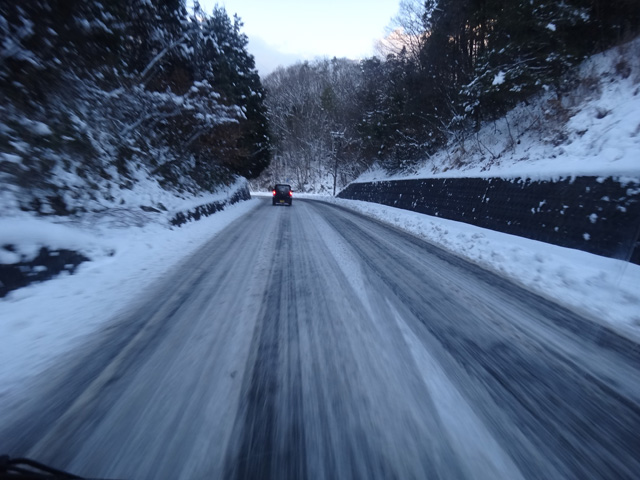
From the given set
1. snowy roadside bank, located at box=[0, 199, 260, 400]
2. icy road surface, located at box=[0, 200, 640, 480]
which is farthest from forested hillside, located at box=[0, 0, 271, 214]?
icy road surface, located at box=[0, 200, 640, 480]

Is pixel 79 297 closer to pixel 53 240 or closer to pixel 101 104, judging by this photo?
pixel 53 240

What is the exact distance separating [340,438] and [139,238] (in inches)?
272

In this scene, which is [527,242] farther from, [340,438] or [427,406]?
[340,438]

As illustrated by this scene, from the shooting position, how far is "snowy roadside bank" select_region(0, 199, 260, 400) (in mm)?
2693

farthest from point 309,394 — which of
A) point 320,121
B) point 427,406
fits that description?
point 320,121

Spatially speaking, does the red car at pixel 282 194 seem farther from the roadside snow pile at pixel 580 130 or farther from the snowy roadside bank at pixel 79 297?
the snowy roadside bank at pixel 79 297

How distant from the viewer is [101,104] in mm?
10539

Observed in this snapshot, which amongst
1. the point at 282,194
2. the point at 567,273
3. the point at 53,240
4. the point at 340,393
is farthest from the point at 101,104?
the point at 567,273

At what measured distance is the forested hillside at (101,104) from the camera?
6.25 m

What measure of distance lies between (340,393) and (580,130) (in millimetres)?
11846

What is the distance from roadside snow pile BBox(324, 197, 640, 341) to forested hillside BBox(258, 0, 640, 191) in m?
7.64

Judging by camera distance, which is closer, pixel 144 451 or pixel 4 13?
pixel 144 451

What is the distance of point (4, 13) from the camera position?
5977 mm

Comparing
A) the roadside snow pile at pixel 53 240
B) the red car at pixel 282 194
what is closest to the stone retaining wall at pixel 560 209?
the roadside snow pile at pixel 53 240
